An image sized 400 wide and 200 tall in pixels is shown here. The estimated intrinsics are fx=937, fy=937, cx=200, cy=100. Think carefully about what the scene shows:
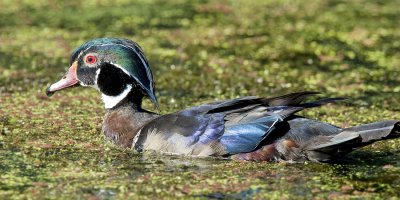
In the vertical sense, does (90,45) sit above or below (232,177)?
above

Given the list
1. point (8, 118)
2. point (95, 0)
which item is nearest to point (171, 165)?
point (8, 118)

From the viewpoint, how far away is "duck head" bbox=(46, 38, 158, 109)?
8.06 metres

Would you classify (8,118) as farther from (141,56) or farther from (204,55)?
(204,55)

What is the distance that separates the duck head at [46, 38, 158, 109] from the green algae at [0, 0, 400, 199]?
1.44 feet

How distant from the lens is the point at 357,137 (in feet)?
22.7

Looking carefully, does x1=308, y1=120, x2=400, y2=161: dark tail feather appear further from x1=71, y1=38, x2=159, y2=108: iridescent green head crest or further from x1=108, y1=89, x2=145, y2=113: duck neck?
x1=108, y1=89, x2=145, y2=113: duck neck

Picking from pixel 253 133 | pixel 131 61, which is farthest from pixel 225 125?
pixel 131 61

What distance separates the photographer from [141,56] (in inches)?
318

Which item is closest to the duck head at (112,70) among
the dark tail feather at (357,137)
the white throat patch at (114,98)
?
the white throat patch at (114,98)

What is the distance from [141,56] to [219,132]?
3.97 ft

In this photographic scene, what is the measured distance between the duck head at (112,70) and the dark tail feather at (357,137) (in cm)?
161

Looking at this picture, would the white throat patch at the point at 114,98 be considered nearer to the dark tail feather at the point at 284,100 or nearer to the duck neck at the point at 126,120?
the duck neck at the point at 126,120

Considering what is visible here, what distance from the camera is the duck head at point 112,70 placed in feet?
26.5

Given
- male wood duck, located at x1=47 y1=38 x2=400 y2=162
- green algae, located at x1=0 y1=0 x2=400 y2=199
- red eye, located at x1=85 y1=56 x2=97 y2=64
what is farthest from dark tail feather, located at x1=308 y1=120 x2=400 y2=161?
red eye, located at x1=85 y1=56 x2=97 y2=64
